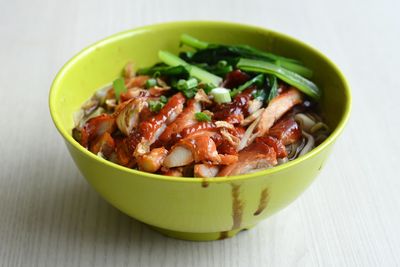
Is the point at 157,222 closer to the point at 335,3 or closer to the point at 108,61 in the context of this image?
the point at 108,61

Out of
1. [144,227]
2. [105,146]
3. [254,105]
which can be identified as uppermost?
[254,105]

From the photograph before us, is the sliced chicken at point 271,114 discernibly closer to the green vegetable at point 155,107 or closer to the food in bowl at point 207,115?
the food in bowl at point 207,115

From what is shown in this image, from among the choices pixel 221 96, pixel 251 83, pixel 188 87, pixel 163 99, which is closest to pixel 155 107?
pixel 163 99

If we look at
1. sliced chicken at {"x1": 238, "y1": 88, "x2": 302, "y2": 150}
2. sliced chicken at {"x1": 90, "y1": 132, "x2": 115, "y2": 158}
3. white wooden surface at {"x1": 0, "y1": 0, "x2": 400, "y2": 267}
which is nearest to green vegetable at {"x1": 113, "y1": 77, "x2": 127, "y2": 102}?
sliced chicken at {"x1": 90, "y1": 132, "x2": 115, "y2": 158}

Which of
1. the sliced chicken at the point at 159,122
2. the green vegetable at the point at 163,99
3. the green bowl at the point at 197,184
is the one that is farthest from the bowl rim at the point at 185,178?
the green vegetable at the point at 163,99

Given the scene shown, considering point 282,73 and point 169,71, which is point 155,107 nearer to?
point 169,71

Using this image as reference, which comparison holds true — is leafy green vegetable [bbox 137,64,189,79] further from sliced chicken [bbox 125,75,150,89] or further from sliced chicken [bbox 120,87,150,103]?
sliced chicken [bbox 120,87,150,103]
